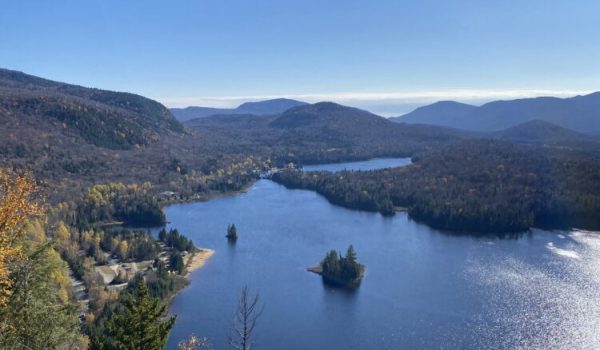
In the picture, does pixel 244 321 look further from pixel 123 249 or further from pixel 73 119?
pixel 73 119

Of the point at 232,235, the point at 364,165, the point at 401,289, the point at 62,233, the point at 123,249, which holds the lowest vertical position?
the point at 401,289

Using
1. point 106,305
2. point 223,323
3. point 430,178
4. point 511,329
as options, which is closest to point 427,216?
point 430,178

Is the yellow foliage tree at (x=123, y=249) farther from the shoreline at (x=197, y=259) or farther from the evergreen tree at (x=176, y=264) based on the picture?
the shoreline at (x=197, y=259)

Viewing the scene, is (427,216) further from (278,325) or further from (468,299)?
(278,325)

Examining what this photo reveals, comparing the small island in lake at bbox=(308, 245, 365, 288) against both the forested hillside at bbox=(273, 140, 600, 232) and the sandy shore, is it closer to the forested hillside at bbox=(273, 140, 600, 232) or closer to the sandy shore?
the sandy shore

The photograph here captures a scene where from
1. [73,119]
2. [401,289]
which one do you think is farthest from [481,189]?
[73,119]
